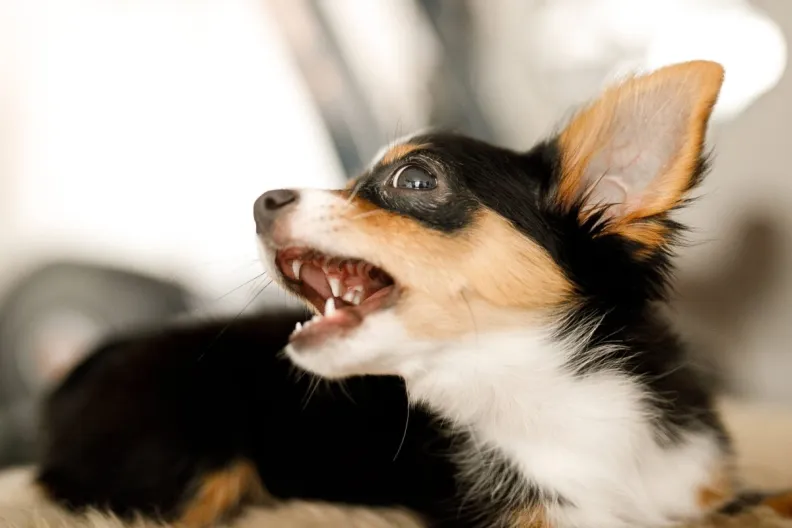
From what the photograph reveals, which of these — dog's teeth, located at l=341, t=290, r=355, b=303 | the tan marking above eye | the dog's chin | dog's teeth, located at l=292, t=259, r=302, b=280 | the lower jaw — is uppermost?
the tan marking above eye

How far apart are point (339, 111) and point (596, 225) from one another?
1334mm

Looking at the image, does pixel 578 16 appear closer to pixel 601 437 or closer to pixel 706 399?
pixel 706 399

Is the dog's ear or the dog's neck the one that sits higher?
the dog's ear

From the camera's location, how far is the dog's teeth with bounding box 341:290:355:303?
1.20 metres

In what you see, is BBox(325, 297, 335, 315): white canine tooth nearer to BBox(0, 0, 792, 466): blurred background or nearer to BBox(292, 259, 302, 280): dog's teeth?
BBox(292, 259, 302, 280): dog's teeth

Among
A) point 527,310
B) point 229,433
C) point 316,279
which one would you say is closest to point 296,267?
point 316,279

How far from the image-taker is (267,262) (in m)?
1.15

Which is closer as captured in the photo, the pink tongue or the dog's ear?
the dog's ear

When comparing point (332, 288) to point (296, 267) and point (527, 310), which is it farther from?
point (527, 310)

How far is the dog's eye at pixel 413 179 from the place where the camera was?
3.81 feet

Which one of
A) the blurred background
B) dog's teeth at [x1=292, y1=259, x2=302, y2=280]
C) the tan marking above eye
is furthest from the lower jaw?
the blurred background

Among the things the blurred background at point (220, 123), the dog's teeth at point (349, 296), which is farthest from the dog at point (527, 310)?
the blurred background at point (220, 123)

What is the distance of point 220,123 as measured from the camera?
242 centimetres

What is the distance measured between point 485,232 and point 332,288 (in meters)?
0.28
